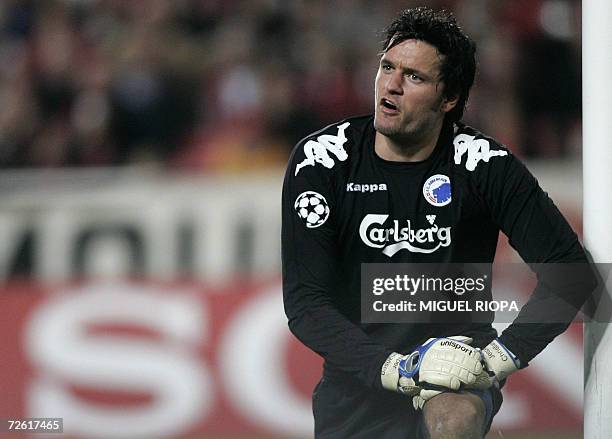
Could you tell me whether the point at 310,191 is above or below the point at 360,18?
below

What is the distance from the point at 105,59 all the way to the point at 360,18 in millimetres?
1315

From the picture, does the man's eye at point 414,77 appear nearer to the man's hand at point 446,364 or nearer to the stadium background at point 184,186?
the man's hand at point 446,364

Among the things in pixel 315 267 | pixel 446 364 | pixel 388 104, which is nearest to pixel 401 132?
pixel 388 104

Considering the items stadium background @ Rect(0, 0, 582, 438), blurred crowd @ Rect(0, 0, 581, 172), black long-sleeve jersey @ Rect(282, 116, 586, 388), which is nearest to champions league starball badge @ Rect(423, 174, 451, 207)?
black long-sleeve jersey @ Rect(282, 116, 586, 388)

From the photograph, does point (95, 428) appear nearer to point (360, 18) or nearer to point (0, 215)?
point (0, 215)

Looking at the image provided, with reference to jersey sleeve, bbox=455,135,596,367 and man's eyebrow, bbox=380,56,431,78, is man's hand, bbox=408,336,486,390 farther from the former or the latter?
man's eyebrow, bbox=380,56,431,78

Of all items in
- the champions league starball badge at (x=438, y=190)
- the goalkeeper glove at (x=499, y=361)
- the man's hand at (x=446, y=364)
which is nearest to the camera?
the man's hand at (x=446, y=364)

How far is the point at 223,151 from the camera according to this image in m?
4.61

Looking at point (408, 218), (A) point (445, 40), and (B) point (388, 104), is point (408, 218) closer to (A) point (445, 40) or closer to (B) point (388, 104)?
(B) point (388, 104)

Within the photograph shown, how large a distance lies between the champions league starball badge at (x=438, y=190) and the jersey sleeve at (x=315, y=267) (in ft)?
0.76

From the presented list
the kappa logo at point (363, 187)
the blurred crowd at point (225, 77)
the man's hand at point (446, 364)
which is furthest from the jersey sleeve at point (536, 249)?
the blurred crowd at point (225, 77)

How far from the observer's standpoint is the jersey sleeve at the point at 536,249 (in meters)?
2.37

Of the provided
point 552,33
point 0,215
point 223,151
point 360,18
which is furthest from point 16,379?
point 552,33

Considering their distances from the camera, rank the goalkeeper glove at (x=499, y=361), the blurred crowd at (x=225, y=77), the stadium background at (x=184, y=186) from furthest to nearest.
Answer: the blurred crowd at (x=225, y=77)
the stadium background at (x=184, y=186)
the goalkeeper glove at (x=499, y=361)
